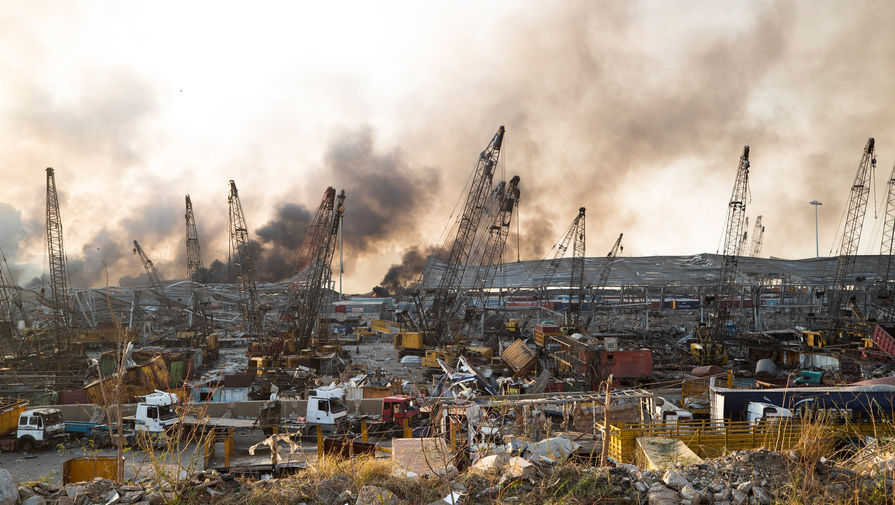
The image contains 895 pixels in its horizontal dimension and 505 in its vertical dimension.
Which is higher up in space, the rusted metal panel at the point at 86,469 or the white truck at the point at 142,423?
the rusted metal panel at the point at 86,469

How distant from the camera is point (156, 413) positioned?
58.9 feet

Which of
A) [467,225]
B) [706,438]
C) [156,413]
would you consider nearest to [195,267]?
[467,225]

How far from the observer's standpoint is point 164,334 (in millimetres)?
50250

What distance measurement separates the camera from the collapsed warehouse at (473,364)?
43.4ft

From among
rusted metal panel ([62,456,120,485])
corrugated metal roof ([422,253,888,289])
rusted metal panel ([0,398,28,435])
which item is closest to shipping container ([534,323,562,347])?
rusted metal panel ([0,398,28,435])

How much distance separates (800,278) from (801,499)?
7255 cm

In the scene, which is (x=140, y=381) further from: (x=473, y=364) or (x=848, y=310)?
(x=848, y=310)

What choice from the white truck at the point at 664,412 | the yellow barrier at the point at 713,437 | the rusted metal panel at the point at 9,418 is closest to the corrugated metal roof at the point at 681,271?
the rusted metal panel at the point at 9,418

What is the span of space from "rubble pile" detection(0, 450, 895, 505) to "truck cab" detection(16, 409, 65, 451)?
42.1 ft

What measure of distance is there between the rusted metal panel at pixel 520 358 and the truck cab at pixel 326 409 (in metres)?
11.8

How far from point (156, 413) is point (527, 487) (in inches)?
604

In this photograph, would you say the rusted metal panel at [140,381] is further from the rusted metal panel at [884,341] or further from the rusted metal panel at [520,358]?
the rusted metal panel at [884,341]

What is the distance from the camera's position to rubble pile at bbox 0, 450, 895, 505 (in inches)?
270

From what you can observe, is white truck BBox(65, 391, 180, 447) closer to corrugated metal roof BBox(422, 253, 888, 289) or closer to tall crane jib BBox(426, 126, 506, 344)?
tall crane jib BBox(426, 126, 506, 344)
